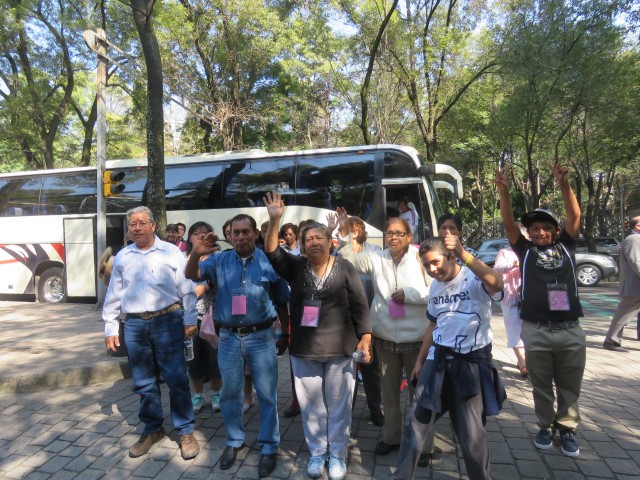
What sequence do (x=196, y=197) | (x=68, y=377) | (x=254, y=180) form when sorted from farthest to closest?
(x=196, y=197) < (x=254, y=180) < (x=68, y=377)

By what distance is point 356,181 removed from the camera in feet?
29.8

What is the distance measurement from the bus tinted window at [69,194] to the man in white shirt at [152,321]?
856 cm

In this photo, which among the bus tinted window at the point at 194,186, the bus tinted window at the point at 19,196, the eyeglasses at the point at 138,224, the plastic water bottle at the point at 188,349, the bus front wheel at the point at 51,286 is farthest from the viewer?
the bus tinted window at the point at 19,196

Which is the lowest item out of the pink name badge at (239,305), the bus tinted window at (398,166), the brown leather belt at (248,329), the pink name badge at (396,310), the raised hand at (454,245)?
the brown leather belt at (248,329)

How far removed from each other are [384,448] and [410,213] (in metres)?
5.91

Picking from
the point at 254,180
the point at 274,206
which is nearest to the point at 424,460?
the point at 274,206

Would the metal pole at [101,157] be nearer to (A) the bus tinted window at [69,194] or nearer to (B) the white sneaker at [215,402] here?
(A) the bus tinted window at [69,194]

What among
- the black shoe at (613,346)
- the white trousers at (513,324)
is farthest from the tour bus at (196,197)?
the white trousers at (513,324)

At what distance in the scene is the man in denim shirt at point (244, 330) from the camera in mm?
3078

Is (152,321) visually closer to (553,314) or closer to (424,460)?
(424,460)

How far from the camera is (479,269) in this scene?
2500mm

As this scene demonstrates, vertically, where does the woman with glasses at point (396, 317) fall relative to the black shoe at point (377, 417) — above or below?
above

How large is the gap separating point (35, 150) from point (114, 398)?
17.8 meters

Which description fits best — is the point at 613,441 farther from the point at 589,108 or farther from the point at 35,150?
the point at 35,150
